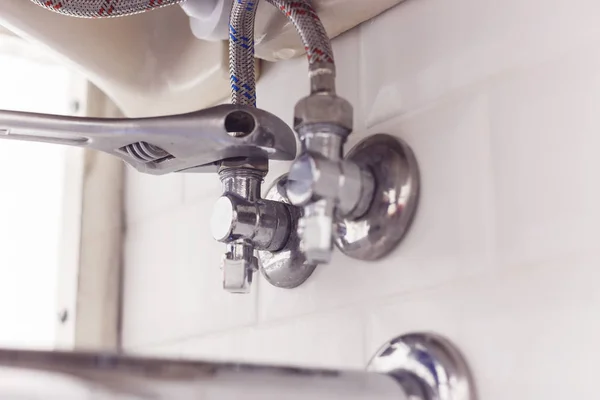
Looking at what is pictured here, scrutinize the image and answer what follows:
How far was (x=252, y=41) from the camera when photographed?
48cm

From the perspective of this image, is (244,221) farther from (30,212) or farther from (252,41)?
(30,212)

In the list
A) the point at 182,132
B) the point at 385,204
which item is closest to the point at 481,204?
the point at 385,204

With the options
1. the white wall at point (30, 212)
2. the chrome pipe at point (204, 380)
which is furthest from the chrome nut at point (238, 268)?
the white wall at point (30, 212)

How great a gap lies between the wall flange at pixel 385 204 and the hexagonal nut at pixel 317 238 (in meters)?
0.06

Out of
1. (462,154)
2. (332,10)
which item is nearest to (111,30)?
(332,10)

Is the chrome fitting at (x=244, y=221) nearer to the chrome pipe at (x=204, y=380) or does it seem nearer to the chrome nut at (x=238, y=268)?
the chrome nut at (x=238, y=268)

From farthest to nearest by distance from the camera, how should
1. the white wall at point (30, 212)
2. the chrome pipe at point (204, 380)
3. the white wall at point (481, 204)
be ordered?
the white wall at point (30, 212) < the white wall at point (481, 204) < the chrome pipe at point (204, 380)

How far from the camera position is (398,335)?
0.44 metres

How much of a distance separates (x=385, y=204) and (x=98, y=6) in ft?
0.68

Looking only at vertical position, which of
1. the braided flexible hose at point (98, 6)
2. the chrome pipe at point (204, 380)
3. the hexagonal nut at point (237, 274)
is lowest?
the chrome pipe at point (204, 380)

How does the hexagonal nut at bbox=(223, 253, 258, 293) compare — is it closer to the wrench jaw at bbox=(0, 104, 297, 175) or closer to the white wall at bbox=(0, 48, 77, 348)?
the wrench jaw at bbox=(0, 104, 297, 175)

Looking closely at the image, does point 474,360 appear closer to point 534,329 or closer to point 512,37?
point 534,329

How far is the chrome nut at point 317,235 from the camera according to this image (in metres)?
0.38

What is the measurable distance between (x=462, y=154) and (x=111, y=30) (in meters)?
0.31
